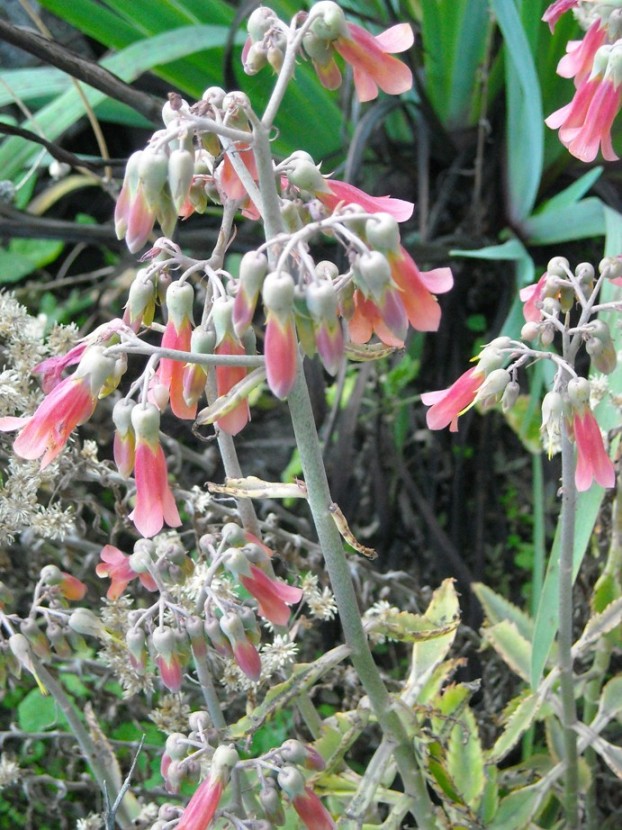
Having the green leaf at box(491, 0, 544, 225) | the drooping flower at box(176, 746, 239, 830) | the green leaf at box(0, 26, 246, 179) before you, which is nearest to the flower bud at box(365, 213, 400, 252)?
the drooping flower at box(176, 746, 239, 830)

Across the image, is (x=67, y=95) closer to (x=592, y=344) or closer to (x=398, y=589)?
(x=398, y=589)

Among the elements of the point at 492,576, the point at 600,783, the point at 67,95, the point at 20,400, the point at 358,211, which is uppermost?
the point at 67,95

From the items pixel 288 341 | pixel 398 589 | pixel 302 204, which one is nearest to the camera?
pixel 288 341

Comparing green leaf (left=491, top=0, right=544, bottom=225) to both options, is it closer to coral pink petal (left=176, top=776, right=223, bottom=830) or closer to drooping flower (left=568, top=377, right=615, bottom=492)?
drooping flower (left=568, top=377, right=615, bottom=492)

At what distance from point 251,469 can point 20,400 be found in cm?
97

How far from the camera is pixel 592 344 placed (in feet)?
2.89

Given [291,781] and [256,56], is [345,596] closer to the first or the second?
[291,781]

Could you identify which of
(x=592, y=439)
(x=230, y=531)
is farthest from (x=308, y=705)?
(x=592, y=439)

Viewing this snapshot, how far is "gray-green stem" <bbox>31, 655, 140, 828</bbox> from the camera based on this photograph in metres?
0.95

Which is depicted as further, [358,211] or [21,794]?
[21,794]

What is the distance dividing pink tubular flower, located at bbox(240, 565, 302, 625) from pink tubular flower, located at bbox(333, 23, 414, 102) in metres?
0.46

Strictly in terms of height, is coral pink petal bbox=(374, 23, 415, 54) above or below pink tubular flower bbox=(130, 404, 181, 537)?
above

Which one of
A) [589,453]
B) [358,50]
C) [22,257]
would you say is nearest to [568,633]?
[589,453]

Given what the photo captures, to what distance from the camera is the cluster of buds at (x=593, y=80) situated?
0.90m
